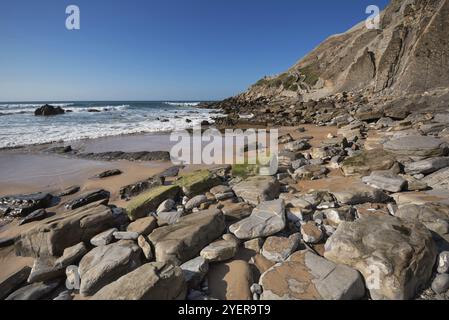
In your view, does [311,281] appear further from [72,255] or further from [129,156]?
[129,156]

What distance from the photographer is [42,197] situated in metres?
5.32

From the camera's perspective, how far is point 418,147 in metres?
5.28

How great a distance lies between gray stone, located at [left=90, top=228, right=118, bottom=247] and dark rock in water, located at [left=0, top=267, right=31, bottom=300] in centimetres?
76

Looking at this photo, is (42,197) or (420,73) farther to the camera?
(420,73)

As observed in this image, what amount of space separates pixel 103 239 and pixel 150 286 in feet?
5.06

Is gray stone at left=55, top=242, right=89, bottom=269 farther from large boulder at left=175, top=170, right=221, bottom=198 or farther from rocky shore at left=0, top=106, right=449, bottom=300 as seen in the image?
large boulder at left=175, top=170, right=221, bottom=198

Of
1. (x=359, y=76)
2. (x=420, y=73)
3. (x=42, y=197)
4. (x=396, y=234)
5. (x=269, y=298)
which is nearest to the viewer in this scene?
(x=269, y=298)

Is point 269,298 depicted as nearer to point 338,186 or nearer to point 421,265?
point 421,265

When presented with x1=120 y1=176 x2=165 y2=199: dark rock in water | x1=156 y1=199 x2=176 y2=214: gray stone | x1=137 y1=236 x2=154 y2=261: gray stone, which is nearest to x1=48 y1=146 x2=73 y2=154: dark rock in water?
x1=120 y1=176 x2=165 y2=199: dark rock in water

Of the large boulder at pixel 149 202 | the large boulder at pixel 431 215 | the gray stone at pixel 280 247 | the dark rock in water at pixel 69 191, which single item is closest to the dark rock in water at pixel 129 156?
the dark rock in water at pixel 69 191

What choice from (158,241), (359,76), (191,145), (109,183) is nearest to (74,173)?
(109,183)

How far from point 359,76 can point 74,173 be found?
26355 mm

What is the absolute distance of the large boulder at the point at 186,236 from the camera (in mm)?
2824

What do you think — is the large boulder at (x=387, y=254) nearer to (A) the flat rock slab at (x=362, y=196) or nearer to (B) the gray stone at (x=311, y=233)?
(B) the gray stone at (x=311, y=233)
